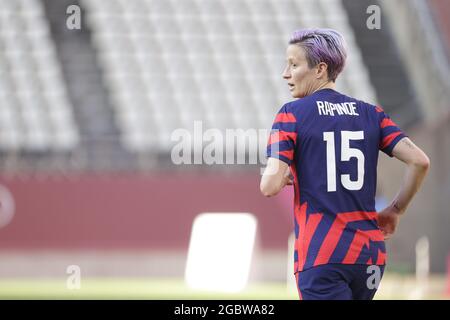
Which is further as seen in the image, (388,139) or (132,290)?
(132,290)

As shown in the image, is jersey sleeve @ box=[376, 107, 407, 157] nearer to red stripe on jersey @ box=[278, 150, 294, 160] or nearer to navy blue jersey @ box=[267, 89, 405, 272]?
navy blue jersey @ box=[267, 89, 405, 272]

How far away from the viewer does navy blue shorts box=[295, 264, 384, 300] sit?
9.25 ft

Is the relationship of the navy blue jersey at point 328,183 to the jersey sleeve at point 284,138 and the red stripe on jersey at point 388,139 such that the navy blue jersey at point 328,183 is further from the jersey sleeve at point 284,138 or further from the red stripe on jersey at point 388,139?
the red stripe on jersey at point 388,139

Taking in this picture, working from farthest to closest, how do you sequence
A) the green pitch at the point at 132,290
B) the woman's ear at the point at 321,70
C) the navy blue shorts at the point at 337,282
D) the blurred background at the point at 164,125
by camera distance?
the blurred background at the point at 164,125
the green pitch at the point at 132,290
the woman's ear at the point at 321,70
the navy blue shorts at the point at 337,282

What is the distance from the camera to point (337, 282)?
112 inches

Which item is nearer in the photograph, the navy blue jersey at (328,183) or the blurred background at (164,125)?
the navy blue jersey at (328,183)

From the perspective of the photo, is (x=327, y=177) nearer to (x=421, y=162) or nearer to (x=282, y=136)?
(x=282, y=136)

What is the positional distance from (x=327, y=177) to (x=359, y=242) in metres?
0.22

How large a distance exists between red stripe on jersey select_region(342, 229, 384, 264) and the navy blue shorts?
21 millimetres

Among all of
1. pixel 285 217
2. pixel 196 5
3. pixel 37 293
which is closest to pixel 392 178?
pixel 285 217

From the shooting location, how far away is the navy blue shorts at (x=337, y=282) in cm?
282

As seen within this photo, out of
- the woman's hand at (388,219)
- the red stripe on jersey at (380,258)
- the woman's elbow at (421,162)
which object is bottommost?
the red stripe on jersey at (380,258)

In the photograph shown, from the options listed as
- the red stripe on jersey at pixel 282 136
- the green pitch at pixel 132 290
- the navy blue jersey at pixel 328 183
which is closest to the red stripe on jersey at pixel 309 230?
the navy blue jersey at pixel 328 183

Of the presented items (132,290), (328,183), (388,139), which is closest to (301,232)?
(328,183)
